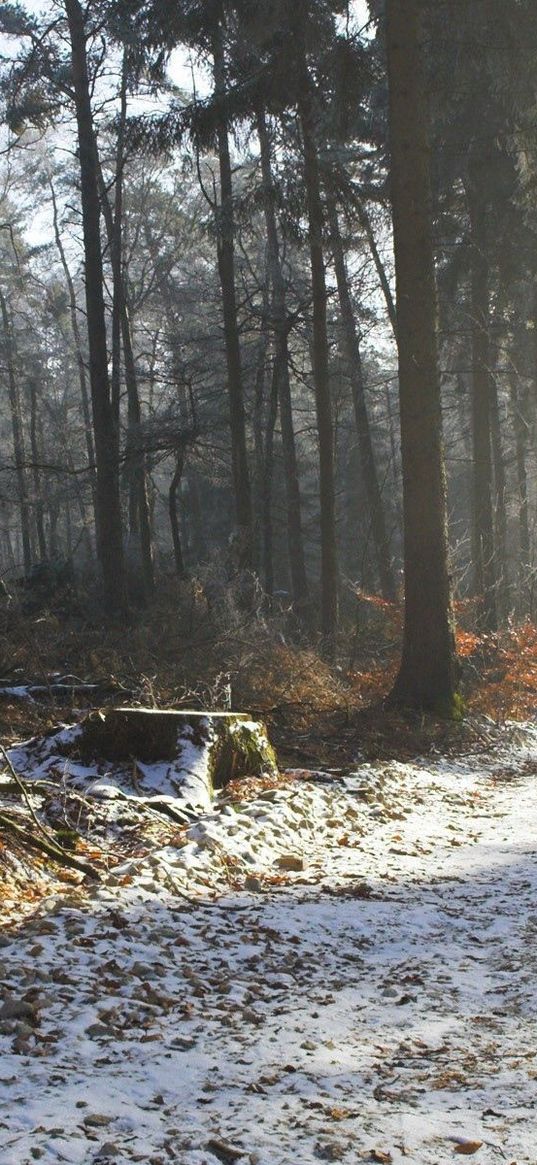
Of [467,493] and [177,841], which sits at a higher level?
[467,493]

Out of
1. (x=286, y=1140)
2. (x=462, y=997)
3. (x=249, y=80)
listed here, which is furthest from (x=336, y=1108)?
(x=249, y=80)

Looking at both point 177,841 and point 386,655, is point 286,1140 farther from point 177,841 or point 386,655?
point 386,655

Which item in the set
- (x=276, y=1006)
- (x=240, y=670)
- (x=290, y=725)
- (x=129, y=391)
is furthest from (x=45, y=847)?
(x=129, y=391)

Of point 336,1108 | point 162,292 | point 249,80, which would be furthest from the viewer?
point 162,292

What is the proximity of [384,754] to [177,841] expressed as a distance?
3705mm

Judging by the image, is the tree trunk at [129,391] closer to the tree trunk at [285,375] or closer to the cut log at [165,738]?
the tree trunk at [285,375]

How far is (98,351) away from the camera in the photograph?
642 inches

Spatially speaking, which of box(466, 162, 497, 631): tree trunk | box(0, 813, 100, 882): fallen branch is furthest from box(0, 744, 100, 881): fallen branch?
box(466, 162, 497, 631): tree trunk

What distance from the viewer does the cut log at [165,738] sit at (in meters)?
6.63

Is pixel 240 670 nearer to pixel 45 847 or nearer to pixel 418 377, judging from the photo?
pixel 418 377

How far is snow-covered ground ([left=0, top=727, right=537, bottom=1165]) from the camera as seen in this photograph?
102 inches

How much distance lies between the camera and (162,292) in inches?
1204

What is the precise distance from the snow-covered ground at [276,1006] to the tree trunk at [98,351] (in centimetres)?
1049

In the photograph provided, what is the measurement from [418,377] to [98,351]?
792 centimetres
